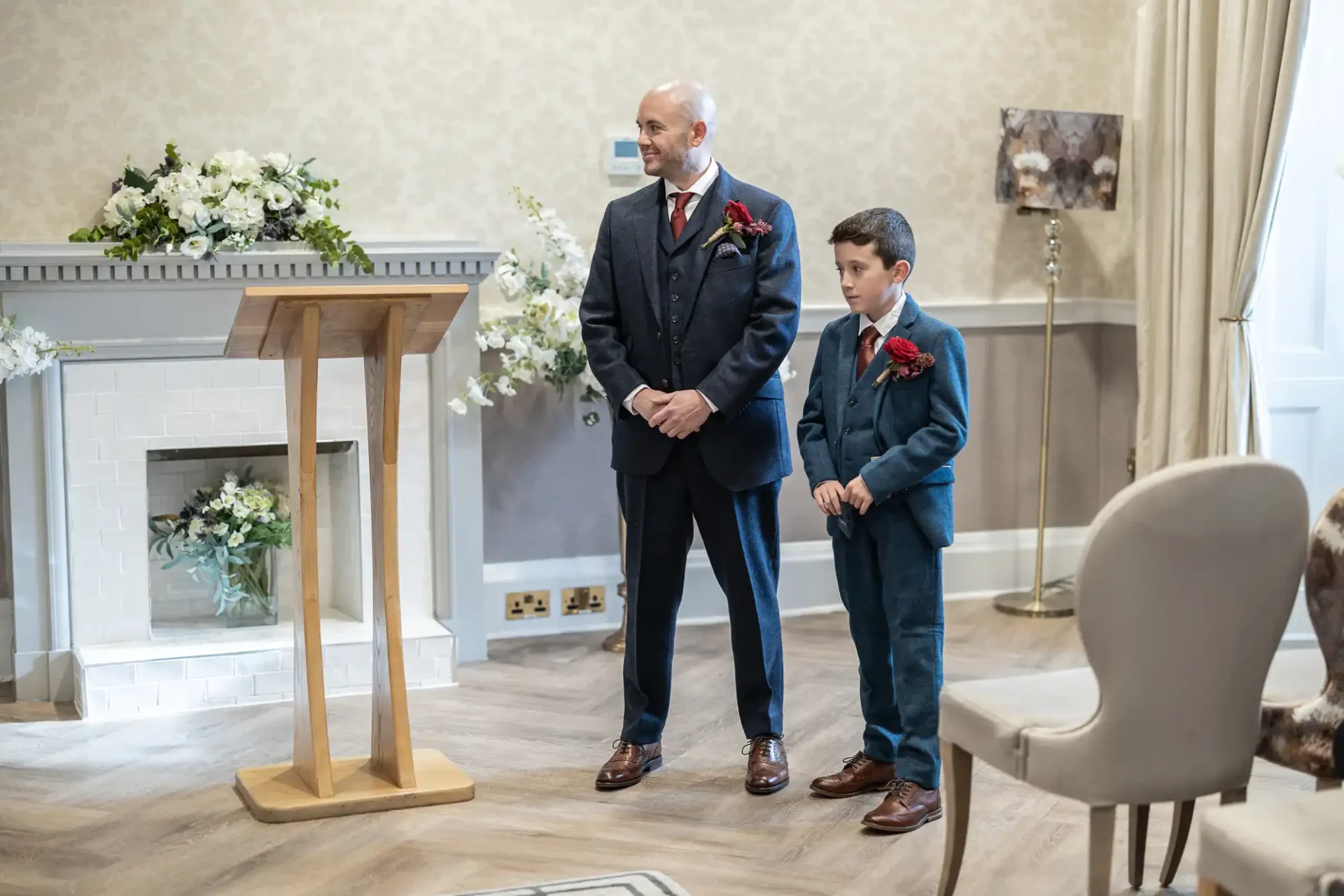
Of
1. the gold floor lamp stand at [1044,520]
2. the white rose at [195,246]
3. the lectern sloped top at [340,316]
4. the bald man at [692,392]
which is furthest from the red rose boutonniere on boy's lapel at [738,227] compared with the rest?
the gold floor lamp stand at [1044,520]

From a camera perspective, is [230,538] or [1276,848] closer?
[1276,848]

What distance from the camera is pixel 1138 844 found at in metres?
2.93

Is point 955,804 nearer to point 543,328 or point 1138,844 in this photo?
point 1138,844

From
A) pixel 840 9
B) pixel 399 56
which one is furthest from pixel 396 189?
pixel 840 9

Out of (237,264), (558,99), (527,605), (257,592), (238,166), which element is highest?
(558,99)

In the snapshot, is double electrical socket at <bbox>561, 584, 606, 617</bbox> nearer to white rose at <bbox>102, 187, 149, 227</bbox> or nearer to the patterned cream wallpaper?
the patterned cream wallpaper

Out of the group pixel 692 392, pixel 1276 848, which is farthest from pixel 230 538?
pixel 1276 848

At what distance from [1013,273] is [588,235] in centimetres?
165

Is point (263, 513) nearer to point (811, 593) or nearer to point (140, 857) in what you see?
point (140, 857)

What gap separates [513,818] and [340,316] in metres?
1.16

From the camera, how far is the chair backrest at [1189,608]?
232 centimetres

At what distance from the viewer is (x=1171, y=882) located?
2965 millimetres

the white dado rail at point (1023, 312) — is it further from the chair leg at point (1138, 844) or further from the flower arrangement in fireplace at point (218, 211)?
the chair leg at point (1138, 844)

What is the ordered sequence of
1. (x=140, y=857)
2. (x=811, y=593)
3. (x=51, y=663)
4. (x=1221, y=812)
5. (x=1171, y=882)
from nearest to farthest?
(x=1221, y=812), (x=1171, y=882), (x=140, y=857), (x=51, y=663), (x=811, y=593)
